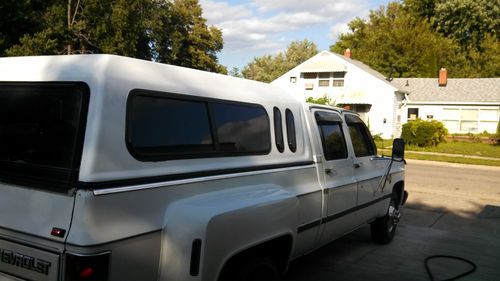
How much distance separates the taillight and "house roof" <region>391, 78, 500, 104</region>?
3535 centimetres

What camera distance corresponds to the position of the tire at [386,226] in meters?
6.51

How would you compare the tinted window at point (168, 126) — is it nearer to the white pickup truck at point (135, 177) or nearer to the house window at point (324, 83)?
the white pickup truck at point (135, 177)

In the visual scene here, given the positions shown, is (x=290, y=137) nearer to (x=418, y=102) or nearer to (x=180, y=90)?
(x=180, y=90)

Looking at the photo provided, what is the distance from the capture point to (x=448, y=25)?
5838cm

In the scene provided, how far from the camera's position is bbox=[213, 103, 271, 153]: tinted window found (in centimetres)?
351

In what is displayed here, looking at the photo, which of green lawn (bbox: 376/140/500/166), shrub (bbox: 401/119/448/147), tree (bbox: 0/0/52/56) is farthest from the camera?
shrub (bbox: 401/119/448/147)

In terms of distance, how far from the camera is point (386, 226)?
21.5 ft

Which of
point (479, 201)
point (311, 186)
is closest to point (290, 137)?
point (311, 186)

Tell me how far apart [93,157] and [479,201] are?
1043cm

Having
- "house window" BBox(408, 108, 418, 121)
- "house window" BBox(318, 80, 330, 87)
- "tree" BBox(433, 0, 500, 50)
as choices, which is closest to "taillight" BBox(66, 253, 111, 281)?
"house window" BBox(318, 80, 330, 87)

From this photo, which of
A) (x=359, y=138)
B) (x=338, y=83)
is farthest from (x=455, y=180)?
(x=338, y=83)

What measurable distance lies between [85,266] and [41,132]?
91 centimetres

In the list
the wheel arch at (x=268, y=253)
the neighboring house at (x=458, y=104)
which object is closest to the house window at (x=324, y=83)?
the neighboring house at (x=458, y=104)

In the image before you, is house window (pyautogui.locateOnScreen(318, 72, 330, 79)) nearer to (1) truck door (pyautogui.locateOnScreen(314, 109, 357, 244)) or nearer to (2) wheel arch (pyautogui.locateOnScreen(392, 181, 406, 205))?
(2) wheel arch (pyautogui.locateOnScreen(392, 181, 406, 205))
